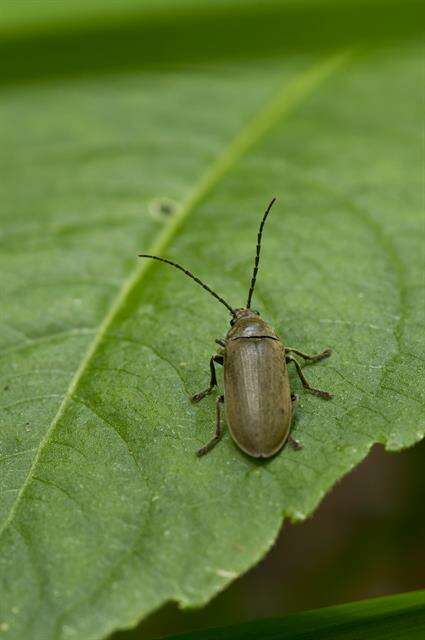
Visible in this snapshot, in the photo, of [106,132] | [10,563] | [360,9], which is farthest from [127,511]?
[360,9]

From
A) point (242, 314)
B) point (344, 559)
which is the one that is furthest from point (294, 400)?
point (344, 559)

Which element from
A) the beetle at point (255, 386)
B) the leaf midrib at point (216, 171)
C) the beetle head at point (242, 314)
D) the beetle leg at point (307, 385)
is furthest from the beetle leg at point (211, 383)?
the leaf midrib at point (216, 171)

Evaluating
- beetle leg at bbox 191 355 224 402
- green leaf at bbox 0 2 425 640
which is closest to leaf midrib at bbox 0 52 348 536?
green leaf at bbox 0 2 425 640

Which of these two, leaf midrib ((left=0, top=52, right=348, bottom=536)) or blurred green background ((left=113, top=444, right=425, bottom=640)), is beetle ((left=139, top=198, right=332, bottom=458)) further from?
blurred green background ((left=113, top=444, right=425, bottom=640))

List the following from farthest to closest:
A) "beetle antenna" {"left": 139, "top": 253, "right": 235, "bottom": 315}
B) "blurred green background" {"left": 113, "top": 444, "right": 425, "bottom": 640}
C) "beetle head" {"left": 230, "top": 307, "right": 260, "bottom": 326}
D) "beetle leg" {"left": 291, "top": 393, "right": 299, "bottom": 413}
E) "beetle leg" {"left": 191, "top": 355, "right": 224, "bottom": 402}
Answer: "blurred green background" {"left": 113, "top": 444, "right": 425, "bottom": 640} → "beetle antenna" {"left": 139, "top": 253, "right": 235, "bottom": 315} → "beetle head" {"left": 230, "top": 307, "right": 260, "bottom": 326} → "beetle leg" {"left": 191, "top": 355, "right": 224, "bottom": 402} → "beetle leg" {"left": 291, "top": 393, "right": 299, "bottom": 413}

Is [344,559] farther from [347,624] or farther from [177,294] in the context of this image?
[177,294]

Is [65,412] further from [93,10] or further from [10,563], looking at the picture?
[93,10]
